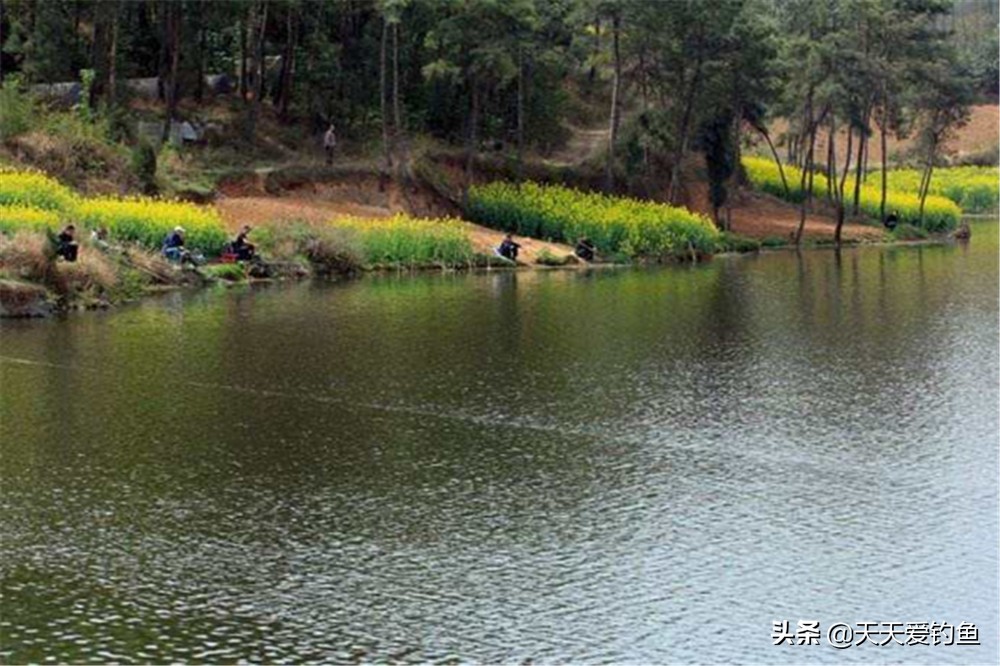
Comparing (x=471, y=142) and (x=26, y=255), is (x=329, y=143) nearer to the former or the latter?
(x=471, y=142)

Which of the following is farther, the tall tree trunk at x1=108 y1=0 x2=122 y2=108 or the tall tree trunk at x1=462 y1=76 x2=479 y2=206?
the tall tree trunk at x1=462 y1=76 x2=479 y2=206

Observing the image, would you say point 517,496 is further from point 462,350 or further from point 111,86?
point 111,86

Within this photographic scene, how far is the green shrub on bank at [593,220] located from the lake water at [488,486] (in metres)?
20.6

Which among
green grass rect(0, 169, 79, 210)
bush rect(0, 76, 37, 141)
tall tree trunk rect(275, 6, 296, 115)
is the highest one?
tall tree trunk rect(275, 6, 296, 115)

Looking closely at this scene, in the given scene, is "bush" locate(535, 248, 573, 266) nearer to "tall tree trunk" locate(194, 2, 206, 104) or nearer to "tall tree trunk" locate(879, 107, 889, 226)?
"tall tree trunk" locate(194, 2, 206, 104)

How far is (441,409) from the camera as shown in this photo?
102 feet

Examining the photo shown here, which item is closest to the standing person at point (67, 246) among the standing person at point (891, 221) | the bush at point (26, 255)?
the bush at point (26, 255)

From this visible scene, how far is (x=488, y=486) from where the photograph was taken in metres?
24.7

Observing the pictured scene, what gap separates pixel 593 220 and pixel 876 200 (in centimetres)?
2785

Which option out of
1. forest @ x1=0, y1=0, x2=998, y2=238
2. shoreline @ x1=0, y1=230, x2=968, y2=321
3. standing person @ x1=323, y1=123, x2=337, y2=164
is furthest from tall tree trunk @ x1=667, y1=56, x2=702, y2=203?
standing person @ x1=323, y1=123, x2=337, y2=164

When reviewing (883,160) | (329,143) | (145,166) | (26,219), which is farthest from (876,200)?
(26,219)

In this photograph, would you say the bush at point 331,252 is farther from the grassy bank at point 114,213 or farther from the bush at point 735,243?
the bush at point 735,243

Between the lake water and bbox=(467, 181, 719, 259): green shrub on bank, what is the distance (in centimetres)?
2058

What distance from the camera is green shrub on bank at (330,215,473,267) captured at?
58.0 metres
